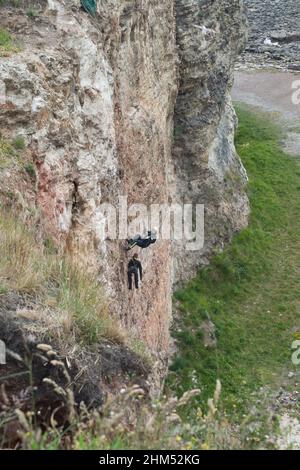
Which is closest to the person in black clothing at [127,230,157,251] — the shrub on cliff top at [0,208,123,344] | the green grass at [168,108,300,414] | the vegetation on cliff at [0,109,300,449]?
the vegetation on cliff at [0,109,300,449]

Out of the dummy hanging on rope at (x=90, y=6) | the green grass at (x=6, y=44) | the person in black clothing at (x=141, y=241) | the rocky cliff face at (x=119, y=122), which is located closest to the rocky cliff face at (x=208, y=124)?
the rocky cliff face at (x=119, y=122)

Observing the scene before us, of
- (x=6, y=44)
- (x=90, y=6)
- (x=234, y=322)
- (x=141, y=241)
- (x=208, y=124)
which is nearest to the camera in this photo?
(x=6, y=44)

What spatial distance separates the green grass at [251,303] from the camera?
1473 cm

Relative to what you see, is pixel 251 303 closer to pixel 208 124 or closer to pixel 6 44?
pixel 208 124

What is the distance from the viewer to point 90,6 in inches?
373

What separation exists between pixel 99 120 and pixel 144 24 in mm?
4053


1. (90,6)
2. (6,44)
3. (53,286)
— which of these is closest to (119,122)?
(90,6)

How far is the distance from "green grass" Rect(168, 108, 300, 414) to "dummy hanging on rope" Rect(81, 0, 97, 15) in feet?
21.8

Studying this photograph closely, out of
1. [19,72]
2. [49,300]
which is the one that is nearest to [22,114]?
[19,72]

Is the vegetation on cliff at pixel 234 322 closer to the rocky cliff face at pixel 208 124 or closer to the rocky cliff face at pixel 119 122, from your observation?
the rocky cliff face at pixel 208 124

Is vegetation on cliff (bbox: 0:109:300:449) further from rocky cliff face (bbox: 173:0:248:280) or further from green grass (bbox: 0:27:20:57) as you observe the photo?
green grass (bbox: 0:27:20:57)

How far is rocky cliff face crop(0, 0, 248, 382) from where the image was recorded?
24.8 feet

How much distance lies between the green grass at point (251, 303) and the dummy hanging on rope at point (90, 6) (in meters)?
6.63

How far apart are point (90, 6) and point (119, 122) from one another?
6.51ft
